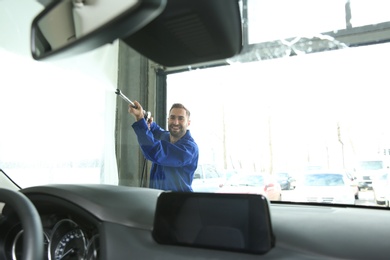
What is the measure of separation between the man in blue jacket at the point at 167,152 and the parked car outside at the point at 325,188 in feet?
2.22

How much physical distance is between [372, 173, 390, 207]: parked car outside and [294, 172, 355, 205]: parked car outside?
121mm

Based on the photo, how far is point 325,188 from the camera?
2072 millimetres

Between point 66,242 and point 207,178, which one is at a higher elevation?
point 207,178

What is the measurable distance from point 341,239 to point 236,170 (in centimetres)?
157

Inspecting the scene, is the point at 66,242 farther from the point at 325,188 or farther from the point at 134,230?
the point at 325,188

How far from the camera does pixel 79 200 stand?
1284mm

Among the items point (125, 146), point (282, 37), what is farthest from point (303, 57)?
point (125, 146)

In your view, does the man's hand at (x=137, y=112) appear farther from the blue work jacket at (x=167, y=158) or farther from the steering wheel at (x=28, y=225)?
the steering wheel at (x=28, y=225)

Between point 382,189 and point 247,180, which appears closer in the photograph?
point 382,189

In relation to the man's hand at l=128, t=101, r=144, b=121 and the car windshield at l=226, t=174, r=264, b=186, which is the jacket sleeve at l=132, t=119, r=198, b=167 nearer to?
the man's hand at l=128, t=101, r=144, b=121

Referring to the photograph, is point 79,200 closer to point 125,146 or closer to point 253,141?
point 125,146

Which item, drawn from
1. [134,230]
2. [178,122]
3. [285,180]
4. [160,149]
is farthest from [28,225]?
[285,180]

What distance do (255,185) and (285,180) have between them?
32 centimetres

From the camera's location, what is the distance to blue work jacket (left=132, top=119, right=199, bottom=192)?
2064 mm
